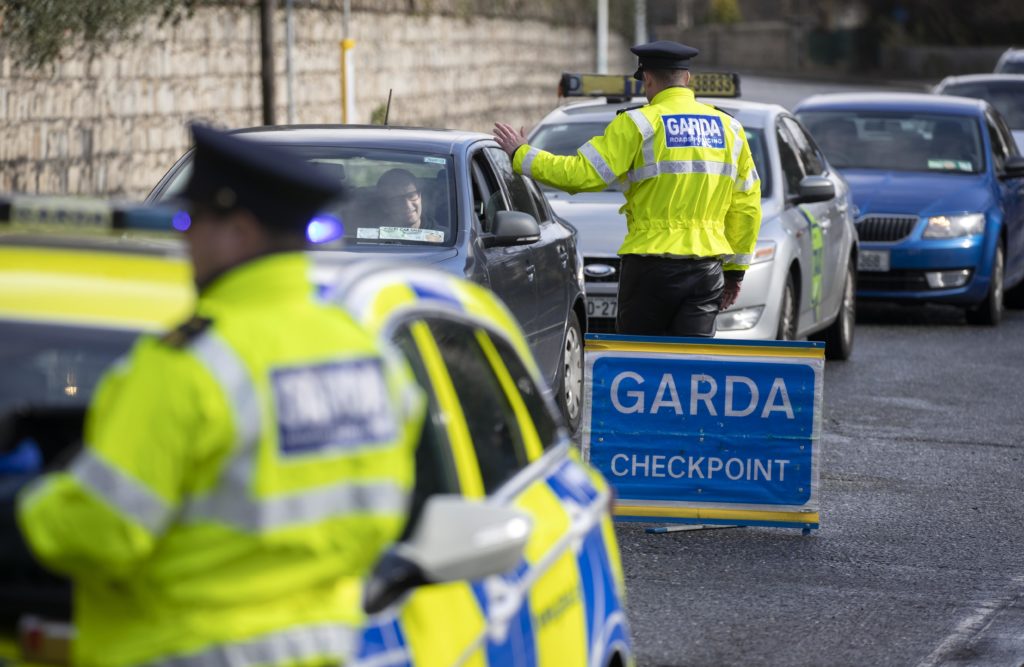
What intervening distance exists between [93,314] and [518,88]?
3497 cm

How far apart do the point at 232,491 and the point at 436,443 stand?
1059 millimetres

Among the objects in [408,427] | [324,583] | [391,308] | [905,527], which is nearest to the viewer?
[324,583]

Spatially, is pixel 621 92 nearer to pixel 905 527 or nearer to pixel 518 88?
pixel 905 527

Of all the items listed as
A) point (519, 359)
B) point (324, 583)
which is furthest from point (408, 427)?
point (519, 359)

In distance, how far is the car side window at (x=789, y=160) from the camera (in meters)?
12.5

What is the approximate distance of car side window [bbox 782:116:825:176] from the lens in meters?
13.0

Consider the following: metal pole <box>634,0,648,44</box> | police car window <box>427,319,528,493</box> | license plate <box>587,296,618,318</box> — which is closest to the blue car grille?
license plate <box>587,296,618,318</box>

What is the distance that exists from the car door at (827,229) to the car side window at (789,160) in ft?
0.37

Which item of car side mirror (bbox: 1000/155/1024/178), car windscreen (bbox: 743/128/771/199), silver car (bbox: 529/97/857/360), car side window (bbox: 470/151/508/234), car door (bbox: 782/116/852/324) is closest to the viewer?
car side window (bbox: 470/151/508/234)

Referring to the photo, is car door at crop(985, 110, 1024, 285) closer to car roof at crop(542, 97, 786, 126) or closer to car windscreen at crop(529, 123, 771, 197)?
car roof at crop(542, 97, 786, 126)

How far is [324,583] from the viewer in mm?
2791

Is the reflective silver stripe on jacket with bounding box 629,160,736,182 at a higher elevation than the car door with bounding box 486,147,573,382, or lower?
higher

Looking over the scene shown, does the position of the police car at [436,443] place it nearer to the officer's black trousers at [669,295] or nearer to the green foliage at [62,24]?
the officer's black trousers at [669,295]

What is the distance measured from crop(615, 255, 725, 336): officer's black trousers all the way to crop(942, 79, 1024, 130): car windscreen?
1457 cm
